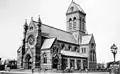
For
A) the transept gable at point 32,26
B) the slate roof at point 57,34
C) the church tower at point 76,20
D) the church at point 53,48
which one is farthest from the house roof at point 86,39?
the transept gable at point 32,26

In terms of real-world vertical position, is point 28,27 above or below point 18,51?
above

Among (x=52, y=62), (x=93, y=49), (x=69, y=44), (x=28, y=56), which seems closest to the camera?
(x=52, y=62)

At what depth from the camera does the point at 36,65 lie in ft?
169

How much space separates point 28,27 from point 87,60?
2654 centimetres

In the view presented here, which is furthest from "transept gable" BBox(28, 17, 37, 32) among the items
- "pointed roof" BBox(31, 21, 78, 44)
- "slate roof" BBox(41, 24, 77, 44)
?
"slate roof" BBox(41, 24, 77, 44)

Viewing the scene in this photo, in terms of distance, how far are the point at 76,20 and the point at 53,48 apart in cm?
2669

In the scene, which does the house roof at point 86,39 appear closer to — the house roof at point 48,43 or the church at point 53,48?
the church at point 53,48

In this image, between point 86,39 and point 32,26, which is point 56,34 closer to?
point 32,26

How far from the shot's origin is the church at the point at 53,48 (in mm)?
52062

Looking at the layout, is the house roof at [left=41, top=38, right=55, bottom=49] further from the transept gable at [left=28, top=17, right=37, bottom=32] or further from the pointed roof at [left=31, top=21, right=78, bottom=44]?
the transept gable at [left=28, top=17, right=37, bottom=32]

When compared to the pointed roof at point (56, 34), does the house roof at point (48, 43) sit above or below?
below

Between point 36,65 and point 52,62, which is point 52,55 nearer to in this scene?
point 52,62

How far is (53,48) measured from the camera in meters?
52.1

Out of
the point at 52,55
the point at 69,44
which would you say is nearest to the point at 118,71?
the point at 52,55
